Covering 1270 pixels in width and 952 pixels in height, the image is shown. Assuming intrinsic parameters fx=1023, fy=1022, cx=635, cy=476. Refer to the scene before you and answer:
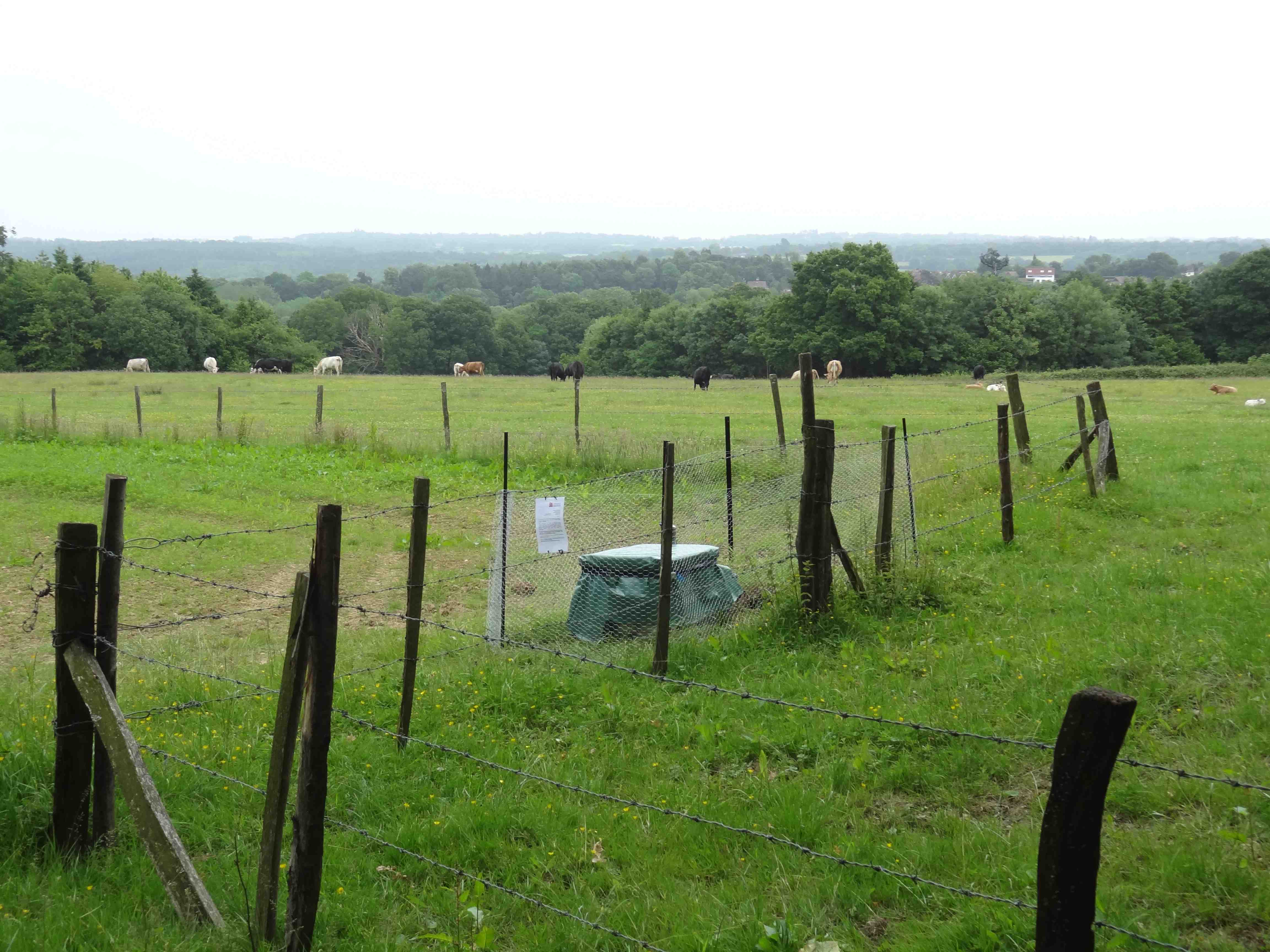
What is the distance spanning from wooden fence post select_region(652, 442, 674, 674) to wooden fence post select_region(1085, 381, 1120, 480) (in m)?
7.83

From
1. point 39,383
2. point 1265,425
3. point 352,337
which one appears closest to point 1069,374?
point 1265,425

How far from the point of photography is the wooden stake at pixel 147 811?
14.0 ft

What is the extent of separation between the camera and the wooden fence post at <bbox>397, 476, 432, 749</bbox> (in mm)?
6375

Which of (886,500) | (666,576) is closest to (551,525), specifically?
(666,576)

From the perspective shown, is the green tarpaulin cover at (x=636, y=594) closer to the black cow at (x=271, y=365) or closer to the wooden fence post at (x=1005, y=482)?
the wooden fence post at (x=1005, y=482)

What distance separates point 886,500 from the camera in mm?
9656

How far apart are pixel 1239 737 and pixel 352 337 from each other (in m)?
122

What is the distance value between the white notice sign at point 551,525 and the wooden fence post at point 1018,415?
766 cm

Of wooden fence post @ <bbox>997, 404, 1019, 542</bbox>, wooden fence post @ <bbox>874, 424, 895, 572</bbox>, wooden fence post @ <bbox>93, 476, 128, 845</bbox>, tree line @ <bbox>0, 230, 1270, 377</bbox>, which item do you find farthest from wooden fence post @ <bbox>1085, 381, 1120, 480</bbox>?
tree line @ <bbox>0, 230, 1270, 377</bbox>

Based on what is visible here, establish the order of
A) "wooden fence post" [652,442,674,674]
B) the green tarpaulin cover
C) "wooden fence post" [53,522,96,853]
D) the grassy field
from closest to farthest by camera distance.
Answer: the grassy field < "wooden fence post" [53,522,96,853] < "wooden fence post" [652,442,674,674] < the green tarpaulin cover

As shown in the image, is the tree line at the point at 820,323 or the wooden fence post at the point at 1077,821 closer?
the wooden fence post at the point at 1077,821

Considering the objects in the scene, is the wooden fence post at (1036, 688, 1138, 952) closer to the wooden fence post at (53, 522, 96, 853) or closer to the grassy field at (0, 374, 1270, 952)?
the grassy field at (0, 374, 1270, 952)

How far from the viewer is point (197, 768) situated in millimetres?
5465

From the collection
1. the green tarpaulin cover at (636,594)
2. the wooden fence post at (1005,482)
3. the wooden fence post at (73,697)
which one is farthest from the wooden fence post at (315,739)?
the wooden fence post at (1005,482)
